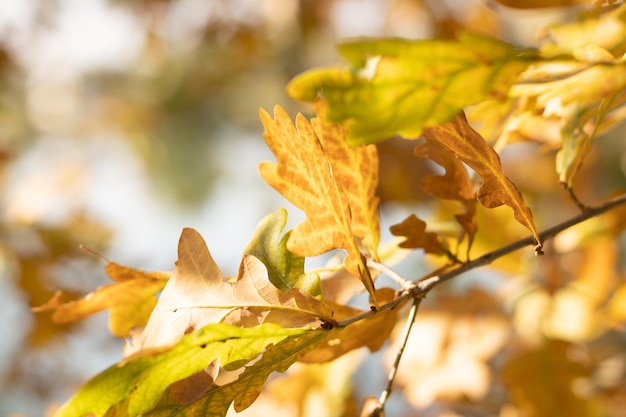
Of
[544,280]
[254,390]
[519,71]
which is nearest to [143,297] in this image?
[254,390]

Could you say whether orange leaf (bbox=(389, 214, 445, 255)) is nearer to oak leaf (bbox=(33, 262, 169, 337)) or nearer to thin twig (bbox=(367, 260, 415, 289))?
thin twig (bbox=(367, 260, 415, 289))

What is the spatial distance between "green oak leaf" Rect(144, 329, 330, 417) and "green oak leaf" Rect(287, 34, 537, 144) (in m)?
0.18

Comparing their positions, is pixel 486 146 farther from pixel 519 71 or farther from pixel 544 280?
pixel 544 280

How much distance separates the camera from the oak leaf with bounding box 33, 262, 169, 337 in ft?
1.88

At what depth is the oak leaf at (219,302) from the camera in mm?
480

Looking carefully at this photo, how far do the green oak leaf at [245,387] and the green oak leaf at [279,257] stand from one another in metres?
0.05

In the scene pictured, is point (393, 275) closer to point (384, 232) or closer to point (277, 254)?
point (277, 254)

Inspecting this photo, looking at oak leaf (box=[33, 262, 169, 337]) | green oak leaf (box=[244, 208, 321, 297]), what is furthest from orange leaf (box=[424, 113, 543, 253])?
oak leaf (box=[33, 262, 169, 337])

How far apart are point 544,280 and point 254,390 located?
0.95 meters

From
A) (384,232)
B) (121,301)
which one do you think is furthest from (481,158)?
(384,232)

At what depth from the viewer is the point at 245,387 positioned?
47cm

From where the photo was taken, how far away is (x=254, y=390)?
47cm

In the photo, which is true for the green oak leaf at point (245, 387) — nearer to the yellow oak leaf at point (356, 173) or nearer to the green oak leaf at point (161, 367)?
the green oak leaf at point (161, 367)

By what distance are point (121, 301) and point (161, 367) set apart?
0.20 meters
